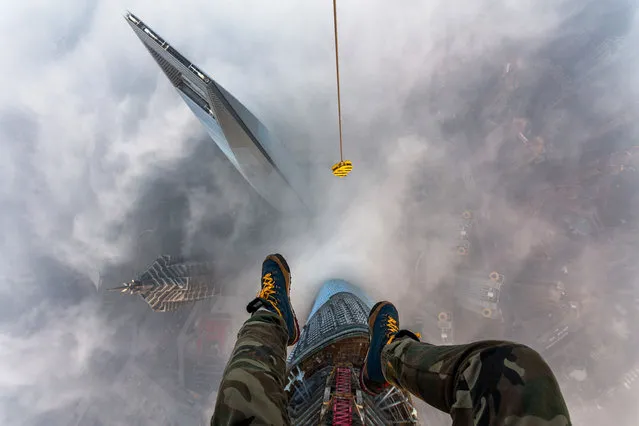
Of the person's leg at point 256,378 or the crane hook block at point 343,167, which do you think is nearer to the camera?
the person's leg at point 256,378

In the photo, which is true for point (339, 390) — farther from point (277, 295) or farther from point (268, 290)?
point (268, 290)

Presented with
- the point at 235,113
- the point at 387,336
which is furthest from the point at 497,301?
the point at 235,113

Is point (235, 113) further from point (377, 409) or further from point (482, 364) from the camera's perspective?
point (482, 364)

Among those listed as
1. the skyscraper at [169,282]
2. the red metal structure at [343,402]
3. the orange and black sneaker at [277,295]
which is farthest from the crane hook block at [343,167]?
the skyscraper at [169,282]

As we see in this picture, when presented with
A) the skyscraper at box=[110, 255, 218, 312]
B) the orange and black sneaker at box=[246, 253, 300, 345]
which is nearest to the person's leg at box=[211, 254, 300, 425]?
the orange and black sneaker at box=[246, 253, 300, 345]

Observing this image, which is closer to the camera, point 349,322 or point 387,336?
point 387,336

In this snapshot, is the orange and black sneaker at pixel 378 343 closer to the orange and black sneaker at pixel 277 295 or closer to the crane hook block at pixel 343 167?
the orange and black sneaker at pixel 277 295
